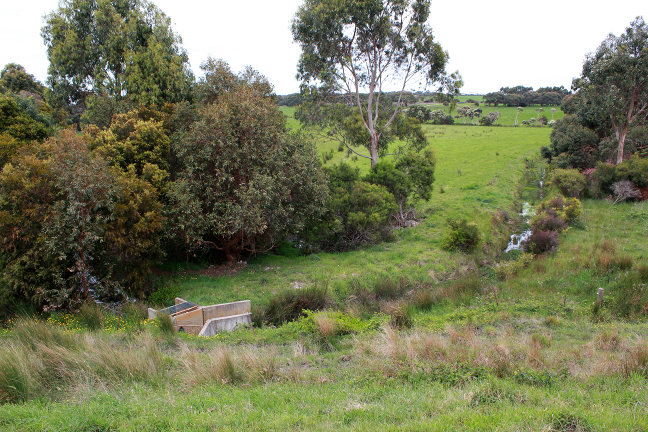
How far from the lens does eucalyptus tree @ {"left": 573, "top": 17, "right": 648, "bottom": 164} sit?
29.7 meters

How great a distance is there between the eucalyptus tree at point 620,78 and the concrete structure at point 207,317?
104ft

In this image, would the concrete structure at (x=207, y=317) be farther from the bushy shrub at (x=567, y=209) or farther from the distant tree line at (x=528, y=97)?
the distant tree line at (x=528, y=97)

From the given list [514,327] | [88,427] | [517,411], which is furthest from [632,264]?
[88,427]

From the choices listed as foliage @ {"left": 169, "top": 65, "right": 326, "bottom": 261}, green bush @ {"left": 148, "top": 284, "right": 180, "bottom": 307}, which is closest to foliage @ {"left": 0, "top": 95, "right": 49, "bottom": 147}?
foliage @ {"left": 169, "top": 65, "right": 326, "bottom": 261}

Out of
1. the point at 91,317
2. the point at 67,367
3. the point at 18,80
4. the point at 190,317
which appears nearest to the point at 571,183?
the point at 190,317

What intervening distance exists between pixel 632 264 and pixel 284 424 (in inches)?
615

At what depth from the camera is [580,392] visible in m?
5.77

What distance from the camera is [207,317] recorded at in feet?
41.2

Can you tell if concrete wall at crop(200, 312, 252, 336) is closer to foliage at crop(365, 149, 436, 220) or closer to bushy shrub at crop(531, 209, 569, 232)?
foliage at crop(365, 149, 436, 220)

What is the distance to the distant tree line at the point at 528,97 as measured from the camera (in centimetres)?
10975

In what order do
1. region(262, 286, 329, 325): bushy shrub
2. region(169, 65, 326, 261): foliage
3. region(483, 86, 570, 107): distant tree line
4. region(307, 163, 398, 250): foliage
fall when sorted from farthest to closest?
region(483, 86, 570, 107): distant tree line < region(307, 163, 398, 250): foliage < region(169, 65, 326, 261): foliage < region(262, 286, 329, 325): bushy shrub

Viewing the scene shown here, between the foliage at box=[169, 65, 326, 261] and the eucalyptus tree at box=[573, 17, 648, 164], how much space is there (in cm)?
2575

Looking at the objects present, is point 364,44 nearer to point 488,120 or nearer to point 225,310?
point 225,310

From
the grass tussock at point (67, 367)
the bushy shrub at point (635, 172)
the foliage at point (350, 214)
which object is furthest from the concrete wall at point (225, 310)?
the bushy shrub at point (635, 172)
